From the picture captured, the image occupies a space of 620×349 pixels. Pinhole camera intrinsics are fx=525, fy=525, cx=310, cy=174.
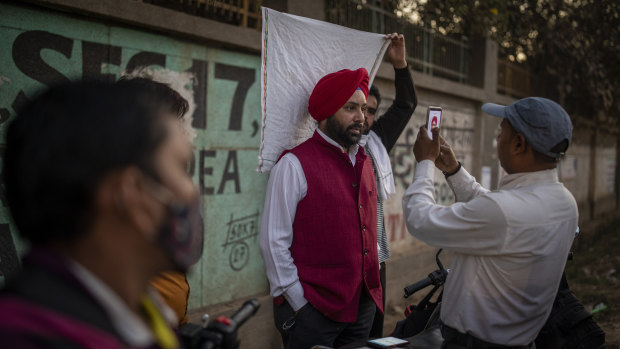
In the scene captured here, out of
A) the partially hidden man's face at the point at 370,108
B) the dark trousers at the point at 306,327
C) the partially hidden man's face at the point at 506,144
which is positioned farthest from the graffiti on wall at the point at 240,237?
the partially hidden man's face at the point at 506,144

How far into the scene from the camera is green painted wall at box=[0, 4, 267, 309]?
323 cm

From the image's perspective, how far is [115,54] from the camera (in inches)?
147

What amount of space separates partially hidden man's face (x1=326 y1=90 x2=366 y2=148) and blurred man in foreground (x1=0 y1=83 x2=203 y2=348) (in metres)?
1.91

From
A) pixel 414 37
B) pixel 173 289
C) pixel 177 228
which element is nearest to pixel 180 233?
pixel 177 228

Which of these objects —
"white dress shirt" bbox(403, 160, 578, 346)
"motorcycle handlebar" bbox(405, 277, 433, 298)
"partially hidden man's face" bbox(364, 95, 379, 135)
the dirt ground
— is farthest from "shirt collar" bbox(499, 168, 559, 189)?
the dirt ground

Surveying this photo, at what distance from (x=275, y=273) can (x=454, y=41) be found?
22.8 ft

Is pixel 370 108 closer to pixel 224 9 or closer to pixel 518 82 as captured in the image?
pixel 224 9

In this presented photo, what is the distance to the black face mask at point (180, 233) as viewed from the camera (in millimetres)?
887

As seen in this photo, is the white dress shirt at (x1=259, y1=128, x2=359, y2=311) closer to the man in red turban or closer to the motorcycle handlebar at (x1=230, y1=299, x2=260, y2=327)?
the man in red turban

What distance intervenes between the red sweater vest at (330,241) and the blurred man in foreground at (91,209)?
175cm

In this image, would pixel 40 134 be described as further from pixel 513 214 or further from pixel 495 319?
pixel 495 319

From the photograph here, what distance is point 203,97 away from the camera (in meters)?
4.27

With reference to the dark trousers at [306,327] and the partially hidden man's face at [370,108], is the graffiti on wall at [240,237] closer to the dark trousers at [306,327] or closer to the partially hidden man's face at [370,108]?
the partially hidden man's face at [370,108]

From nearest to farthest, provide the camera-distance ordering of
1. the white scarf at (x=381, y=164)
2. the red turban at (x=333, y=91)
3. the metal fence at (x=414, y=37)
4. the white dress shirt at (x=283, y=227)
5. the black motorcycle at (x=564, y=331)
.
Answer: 1. the black motorcycle at (x=564, y=331)
2. the white dress shirt at (x=283, y=227)
3. the red turban at (x=333, y=91)
4. the white scarf at (x=381, y=164)
5. the metal fence at (x=414, y=37)
